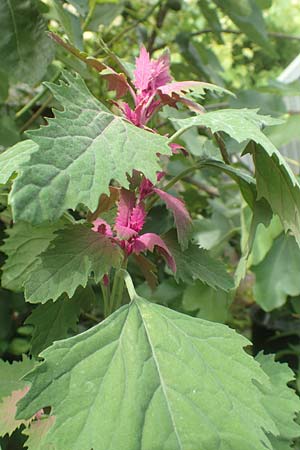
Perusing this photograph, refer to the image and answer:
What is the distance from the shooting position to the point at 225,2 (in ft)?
3.05

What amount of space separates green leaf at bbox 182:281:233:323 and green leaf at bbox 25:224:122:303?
1.41 feet

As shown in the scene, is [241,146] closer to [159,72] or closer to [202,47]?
[202,47]

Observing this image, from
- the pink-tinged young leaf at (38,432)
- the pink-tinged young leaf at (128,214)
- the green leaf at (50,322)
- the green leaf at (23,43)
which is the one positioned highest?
the green leaf at (23,43)

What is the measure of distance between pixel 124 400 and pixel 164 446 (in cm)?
4

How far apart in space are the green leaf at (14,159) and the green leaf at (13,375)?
23 centimetres

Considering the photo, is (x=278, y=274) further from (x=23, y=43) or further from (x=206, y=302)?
(x=23, y=43)

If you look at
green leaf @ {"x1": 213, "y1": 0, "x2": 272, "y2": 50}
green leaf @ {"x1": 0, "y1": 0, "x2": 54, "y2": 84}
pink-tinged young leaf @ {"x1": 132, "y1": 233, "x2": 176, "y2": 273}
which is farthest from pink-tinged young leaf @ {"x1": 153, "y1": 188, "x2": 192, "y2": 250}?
green leaf @ {"x1": 213, "y1": 0, "x2": 272, "y2": 50}

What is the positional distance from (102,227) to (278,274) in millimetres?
589

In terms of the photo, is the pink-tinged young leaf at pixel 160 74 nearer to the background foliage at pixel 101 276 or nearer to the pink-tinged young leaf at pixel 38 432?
the background foliage at pixel 101 276

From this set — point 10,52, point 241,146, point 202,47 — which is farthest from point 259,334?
point 10,52

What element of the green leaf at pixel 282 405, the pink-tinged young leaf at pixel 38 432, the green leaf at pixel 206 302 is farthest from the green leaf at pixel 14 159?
the green leaf at pixel 206 302

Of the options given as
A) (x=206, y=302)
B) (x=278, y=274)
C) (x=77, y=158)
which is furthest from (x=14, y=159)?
(x=278, y=274)

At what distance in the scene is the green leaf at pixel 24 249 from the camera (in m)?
0.62

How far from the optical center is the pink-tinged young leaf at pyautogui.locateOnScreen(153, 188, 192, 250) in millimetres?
527
